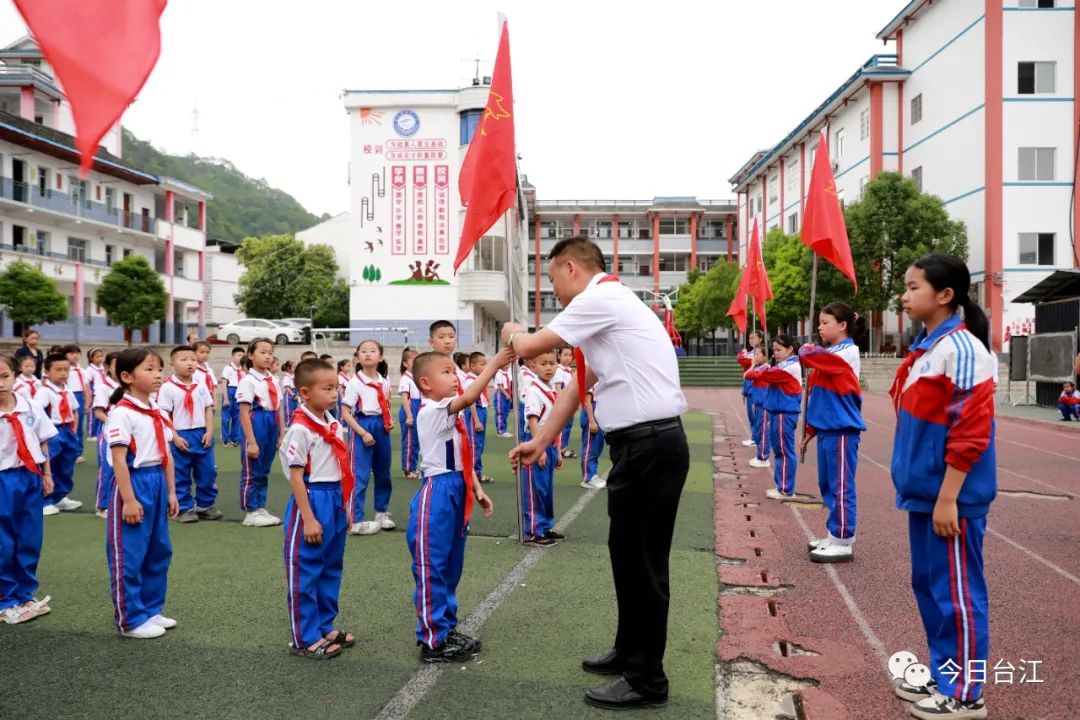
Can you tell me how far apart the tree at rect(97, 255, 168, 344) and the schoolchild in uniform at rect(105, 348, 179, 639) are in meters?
32.2

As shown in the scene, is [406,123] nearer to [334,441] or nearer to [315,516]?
[334,441]

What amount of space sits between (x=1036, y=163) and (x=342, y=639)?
34.1m

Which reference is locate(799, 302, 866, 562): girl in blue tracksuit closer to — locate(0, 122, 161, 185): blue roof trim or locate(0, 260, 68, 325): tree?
locate(0, 260, 68, 325): tree

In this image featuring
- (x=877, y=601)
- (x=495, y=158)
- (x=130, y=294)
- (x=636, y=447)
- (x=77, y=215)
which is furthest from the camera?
(x=77, y=215)

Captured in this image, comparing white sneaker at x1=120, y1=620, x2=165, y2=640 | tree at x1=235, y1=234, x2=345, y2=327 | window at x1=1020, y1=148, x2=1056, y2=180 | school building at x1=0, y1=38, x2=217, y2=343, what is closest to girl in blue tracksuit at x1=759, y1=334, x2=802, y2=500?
white sneaker at x1=120, y1=620, x2=165, y2=640

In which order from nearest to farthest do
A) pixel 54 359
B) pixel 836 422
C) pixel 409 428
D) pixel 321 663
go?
pixel 321 663, pixel 836 422, pixel 54 359, pixel 409 428

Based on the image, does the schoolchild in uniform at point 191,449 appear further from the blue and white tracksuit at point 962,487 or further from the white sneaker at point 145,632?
the blue and white tracksuit at point 962,487

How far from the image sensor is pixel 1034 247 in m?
30.7

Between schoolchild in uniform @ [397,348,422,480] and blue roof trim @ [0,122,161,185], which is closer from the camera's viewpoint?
schoolchild in uniform @ [397,348,422,480]

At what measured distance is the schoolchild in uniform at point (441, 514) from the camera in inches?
153

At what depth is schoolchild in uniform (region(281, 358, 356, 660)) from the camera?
399 centimetres

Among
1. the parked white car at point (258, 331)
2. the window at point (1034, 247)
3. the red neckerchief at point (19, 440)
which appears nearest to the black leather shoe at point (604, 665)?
the red neckerchief at point (19, 440)

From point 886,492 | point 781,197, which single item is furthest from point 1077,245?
point 886,492

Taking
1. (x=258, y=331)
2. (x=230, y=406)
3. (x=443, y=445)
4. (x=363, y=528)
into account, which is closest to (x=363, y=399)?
(x=363, y=528)
